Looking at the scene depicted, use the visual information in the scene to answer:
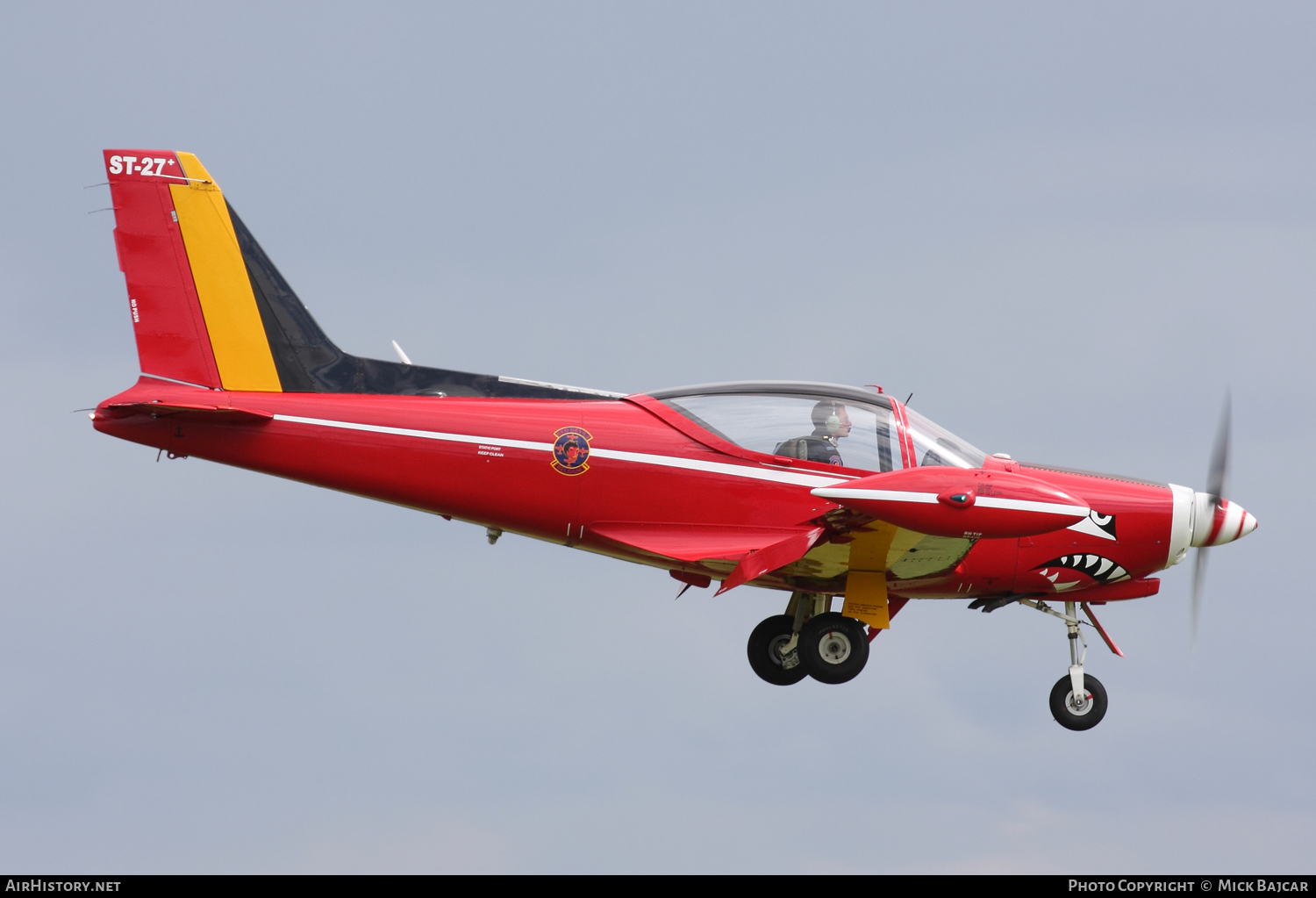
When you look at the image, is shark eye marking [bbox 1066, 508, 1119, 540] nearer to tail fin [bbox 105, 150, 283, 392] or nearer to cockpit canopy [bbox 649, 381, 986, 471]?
cockpit canopy [bbox 649, 381, 986, 471]

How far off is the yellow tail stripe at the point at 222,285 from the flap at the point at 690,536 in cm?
430

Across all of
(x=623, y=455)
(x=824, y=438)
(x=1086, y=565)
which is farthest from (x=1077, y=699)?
(x=623, y=455)

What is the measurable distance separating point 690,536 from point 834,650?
2.10m

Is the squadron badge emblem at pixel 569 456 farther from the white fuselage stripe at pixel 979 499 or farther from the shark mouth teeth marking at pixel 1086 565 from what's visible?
the shark mouth teeth marking at pixel 1086 565

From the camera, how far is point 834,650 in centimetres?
1617

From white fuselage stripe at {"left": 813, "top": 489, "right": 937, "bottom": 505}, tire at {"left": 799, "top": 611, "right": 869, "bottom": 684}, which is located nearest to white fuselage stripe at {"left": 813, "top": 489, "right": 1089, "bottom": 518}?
white fuselage stripe at {"left": 813, "top": 489, "right": 937, "bottom": 505}

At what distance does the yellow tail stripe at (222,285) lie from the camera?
54.0ft

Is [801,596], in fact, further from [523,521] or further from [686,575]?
[523,521]

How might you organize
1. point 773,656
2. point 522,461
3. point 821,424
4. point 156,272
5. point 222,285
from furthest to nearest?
point 773,656
point 222,285
point 156,272
point 821,424
point 522,461

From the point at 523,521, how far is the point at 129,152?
6.37 m

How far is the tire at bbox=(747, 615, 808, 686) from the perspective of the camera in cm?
1762

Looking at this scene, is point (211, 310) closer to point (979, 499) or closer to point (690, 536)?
point (690, 536)

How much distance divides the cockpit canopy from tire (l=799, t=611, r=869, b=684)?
6.05ft

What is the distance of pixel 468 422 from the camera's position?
53.2 ft
